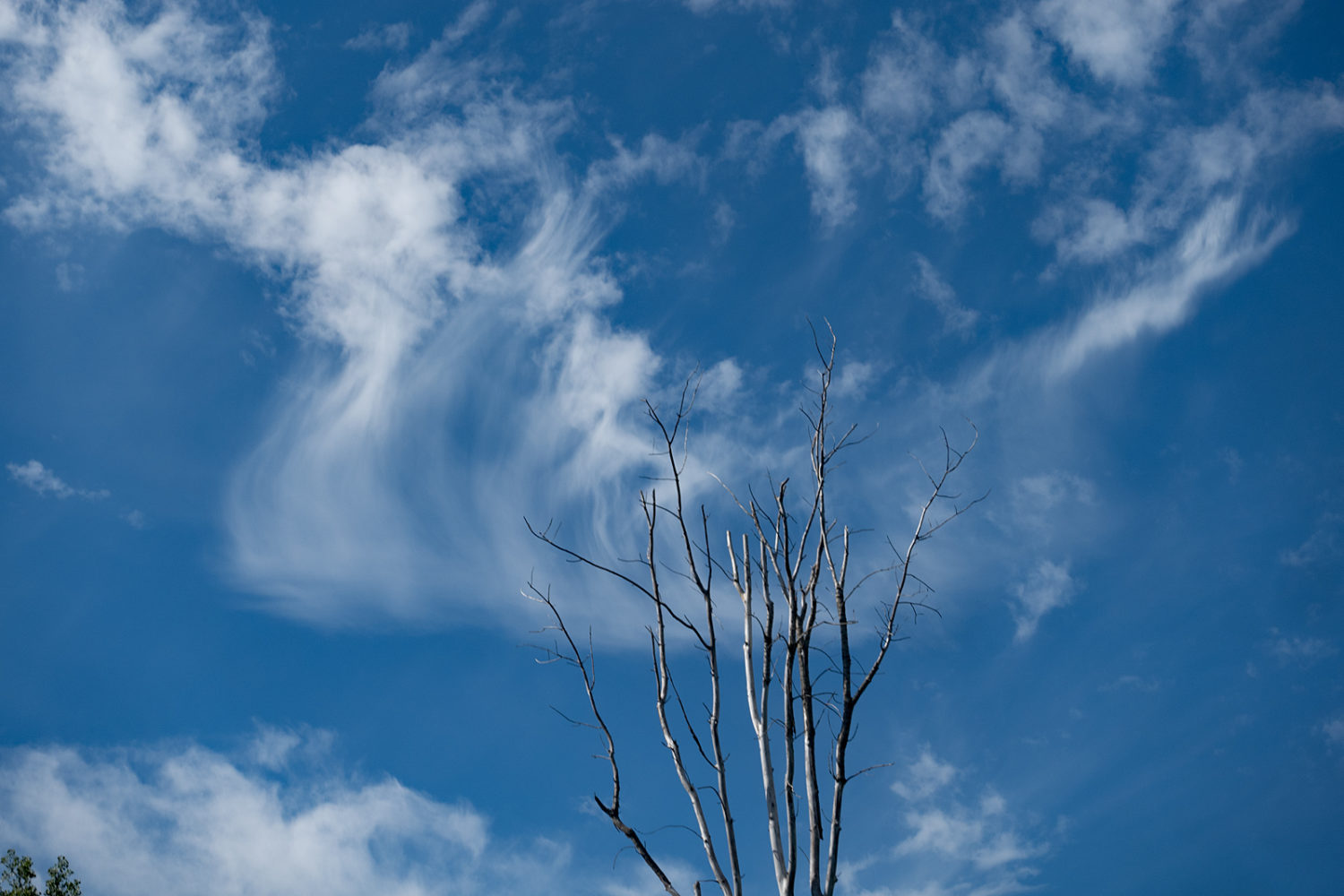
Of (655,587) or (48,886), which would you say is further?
(48,886)

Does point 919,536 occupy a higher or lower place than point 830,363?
lower

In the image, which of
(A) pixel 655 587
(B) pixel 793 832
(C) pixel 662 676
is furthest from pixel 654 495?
(B) pixel 793 832

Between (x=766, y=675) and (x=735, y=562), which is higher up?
(x=735, y=562)

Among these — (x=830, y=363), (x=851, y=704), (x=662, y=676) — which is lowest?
(x=851, y=704)

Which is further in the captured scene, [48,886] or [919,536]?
[48,886]

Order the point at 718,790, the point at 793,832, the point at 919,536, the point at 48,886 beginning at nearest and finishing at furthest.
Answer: the point at 793,832, the point at 718,790, the point at 919,536, the point at 48,886

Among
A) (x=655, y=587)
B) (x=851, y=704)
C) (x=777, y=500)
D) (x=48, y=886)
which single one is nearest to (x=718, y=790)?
(x=851, y=704)

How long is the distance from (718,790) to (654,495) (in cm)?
150

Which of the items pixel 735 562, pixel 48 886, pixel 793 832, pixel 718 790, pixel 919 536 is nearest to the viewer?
pixel 793 832

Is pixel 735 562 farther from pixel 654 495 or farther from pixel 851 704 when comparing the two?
pixel 851 704

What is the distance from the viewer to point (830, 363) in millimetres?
4508

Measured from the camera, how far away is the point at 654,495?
4.36m

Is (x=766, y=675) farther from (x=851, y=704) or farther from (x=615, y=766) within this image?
(x=615, y=766)

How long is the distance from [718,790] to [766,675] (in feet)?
1.81
